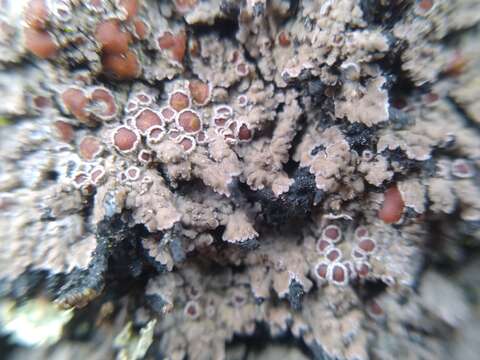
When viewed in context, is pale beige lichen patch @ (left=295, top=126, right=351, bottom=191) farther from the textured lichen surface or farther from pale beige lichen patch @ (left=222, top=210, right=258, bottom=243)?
pale beige lichen patch @ (left=222, top=210, right=258, bottom=243)

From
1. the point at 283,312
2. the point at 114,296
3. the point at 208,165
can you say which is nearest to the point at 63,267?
the point at 114,296

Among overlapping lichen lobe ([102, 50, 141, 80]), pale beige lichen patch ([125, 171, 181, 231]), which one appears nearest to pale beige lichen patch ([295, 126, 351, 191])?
pale beige lichen patch ([125, 171, 181, 231])

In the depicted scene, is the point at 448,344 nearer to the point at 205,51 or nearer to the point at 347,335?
the point at 347,335

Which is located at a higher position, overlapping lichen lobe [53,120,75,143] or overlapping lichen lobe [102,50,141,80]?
overlapping lichen lobe [102,50,141,80]

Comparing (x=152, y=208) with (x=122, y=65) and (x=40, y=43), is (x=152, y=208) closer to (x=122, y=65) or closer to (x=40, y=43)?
(x=122, y=65)

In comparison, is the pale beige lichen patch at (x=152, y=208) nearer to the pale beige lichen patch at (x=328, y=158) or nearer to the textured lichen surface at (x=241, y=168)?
the textured lichen surface at (x=241, y=168)

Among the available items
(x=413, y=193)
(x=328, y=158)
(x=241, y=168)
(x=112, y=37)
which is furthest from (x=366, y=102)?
(x=112, y=37)

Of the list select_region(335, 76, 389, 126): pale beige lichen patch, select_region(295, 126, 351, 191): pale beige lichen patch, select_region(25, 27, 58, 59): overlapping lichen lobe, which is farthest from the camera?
select_region(295, 126, 351, 191): pale beige lichen patch
